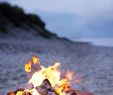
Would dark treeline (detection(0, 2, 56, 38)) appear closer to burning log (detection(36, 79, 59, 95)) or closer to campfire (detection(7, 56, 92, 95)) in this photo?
campfire (detection(7, 56, 92, 95))

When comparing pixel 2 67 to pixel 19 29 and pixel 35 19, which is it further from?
pixel 35 19

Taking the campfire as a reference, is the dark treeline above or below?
above

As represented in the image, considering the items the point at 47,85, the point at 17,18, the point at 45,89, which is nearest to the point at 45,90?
the point at 45,89

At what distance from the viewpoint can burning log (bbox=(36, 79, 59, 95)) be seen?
378 inches

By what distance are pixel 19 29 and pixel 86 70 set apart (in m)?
25.0

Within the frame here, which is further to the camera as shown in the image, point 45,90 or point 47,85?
point 47,85

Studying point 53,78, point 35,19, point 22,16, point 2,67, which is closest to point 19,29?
point 22,16

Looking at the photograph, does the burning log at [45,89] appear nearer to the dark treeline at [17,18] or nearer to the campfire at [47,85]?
the campfire at [47,85]

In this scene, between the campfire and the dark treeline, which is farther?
the dark treeline

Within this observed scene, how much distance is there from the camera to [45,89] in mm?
9648

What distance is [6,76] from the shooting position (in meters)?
16.2

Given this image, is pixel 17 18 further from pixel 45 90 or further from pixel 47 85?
pixel 45 90

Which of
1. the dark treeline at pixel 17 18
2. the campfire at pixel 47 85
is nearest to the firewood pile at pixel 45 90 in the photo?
the campfire at pixel 47 85

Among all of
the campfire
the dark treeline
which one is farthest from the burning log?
the dark treeline
